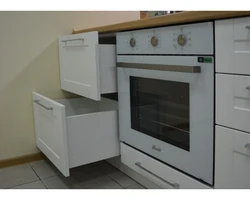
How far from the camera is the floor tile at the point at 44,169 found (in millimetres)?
1763

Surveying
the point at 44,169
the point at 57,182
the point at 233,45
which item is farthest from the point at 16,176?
the point at 233,45

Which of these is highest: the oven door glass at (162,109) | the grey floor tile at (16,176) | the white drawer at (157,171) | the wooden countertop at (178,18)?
the wooden countertop at (178,18)

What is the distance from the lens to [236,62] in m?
0.93

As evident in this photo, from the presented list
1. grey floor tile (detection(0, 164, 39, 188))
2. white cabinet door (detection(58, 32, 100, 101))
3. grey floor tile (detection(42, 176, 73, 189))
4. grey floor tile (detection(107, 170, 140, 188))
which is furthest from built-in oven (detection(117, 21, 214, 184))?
grey floor tile (detection(0, 164, 39, 188))

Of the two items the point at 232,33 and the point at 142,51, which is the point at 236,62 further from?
the point at 142,51

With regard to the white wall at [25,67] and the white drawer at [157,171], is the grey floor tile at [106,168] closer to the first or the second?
the white drawer at [157,171]

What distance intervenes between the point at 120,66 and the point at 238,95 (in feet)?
2.16

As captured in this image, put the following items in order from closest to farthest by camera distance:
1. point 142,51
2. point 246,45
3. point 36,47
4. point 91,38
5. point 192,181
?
1. point 246,45
2. point 192,181
3. point 142,51
4. point 91,38
5. point 36,47

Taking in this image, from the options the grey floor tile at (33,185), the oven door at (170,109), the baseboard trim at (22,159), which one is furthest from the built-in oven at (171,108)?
the baseboard trim at (22,159)

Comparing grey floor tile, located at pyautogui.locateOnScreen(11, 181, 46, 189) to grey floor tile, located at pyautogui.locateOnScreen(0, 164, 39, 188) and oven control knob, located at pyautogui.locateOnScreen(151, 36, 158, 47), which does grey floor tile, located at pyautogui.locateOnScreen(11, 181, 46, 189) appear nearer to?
grey floor tile, located at pyautogui.locateOnScreen(0, 164, 39, 188)

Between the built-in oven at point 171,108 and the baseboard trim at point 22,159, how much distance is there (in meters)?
0.71

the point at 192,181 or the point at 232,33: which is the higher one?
the point at 232,33

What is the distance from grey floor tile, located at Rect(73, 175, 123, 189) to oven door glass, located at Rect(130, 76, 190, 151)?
1.16 feet

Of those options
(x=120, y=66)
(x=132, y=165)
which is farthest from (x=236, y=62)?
(x=132, y=165)
